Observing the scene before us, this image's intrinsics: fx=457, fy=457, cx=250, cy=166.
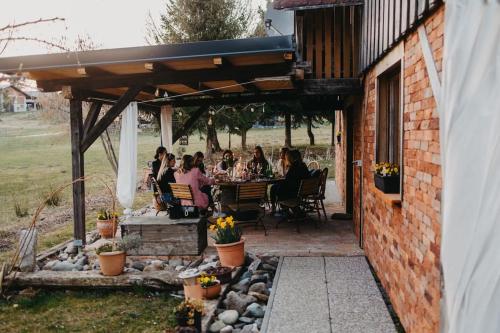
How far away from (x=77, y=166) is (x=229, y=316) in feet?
14.1

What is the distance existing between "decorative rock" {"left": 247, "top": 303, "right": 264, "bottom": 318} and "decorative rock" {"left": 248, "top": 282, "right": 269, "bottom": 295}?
0.43 metres

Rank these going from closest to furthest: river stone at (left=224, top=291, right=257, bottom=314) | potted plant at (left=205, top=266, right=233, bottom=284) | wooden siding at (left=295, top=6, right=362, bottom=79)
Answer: river stone at (left=224, top=291, right=257, bottom=314) → potted plant at (left=205, top=266, right=233, bottom=284) → wooden siding at (left=295, top=6, right=362, bottom=79)

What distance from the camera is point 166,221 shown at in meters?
7.30

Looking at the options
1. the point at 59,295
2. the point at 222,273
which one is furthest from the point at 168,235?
the point at 59,295

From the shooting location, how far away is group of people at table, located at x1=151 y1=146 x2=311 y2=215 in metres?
8.16

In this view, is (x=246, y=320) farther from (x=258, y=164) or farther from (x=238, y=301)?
(x=258, y=164)

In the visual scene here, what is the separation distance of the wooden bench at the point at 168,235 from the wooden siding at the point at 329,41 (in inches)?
139

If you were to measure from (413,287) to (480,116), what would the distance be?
2.23m

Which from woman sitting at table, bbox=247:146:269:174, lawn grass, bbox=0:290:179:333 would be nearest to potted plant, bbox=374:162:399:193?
lawn grass, bbox=0:290:179:333

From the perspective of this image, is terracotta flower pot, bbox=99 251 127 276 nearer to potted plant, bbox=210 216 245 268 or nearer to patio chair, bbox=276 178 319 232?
potted plant, bbox=210 216 245 268

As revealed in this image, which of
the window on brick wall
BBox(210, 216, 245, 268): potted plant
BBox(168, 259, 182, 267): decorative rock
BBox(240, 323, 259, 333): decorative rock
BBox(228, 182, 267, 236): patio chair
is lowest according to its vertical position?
BBox(240, 323, 259, 333): decorative rock

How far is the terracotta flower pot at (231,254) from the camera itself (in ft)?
21.1

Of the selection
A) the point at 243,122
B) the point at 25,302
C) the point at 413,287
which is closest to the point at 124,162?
the point at 25,302

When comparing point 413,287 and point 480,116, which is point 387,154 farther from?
point 480,116
